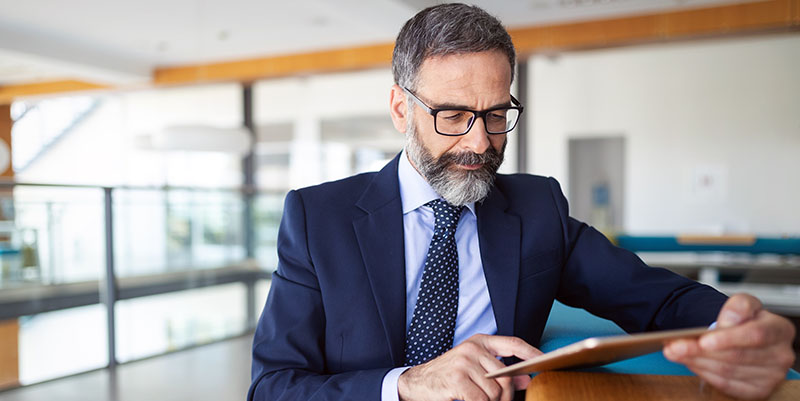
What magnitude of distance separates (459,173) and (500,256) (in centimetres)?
19

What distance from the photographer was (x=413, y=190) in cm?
123

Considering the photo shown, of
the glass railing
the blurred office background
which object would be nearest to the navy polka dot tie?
the blurred office background

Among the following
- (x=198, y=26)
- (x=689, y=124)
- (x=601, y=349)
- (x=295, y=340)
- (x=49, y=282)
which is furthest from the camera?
(x=689, y=124)

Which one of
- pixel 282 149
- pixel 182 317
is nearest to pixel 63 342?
pixel 182 317

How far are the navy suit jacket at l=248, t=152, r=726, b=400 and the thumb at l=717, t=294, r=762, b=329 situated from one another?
307mm

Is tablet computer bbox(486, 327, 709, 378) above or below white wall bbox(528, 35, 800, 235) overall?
below

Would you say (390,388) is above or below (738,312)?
below

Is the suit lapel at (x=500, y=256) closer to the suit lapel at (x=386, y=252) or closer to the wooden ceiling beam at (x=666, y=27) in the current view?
the suit lapel at (x=386, y=252)

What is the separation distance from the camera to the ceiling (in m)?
6.03

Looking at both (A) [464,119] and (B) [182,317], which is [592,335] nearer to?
(A) [464,119]

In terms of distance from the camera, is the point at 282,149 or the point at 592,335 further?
the point at 282,149

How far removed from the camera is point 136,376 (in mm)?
3439

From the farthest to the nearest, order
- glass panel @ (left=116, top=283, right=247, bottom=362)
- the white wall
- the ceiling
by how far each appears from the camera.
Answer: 1. the white wall
2. the ceiling
3. glass panel @ (left=116, top=283, right=247, bottom=362)

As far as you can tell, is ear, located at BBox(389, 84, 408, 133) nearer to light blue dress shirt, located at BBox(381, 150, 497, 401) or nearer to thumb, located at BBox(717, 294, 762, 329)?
light blue dress shirt, located at BBox(381, 150, 497, 401)
